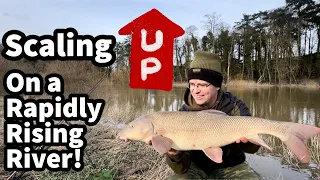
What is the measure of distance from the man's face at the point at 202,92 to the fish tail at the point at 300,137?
75cm

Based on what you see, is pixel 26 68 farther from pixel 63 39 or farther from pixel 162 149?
pixel 162 149

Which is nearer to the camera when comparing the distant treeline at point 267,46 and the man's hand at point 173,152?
the man's hand at point 173,152

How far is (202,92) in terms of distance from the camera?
9.38 feet

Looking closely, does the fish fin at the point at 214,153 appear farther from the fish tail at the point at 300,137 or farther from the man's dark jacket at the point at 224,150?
the fish tail at the point at 300,137

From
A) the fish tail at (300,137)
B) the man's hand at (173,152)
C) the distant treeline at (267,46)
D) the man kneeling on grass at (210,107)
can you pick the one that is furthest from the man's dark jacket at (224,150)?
the distant treeline at (267,46)

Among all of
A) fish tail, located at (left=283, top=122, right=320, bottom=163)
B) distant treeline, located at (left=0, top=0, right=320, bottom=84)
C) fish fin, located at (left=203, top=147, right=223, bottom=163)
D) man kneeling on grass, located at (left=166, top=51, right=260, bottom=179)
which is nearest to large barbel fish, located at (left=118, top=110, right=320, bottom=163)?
fish fin, located at (left=203, top=147, right=223, bottom=163)

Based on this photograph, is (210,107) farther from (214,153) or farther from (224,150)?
(214,153)

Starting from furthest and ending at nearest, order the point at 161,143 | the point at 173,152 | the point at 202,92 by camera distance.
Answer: the point at 202,92, the point at 173,152, the point at 161,143

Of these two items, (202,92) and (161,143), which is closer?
(161,143)

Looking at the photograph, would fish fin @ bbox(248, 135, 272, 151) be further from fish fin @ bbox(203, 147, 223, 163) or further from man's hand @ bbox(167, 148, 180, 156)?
man's hand @ bbox(167, 148, 180, 156)

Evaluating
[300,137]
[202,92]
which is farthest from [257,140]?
[202,92]

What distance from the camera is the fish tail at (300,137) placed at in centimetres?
217

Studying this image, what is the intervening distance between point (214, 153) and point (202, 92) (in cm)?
60

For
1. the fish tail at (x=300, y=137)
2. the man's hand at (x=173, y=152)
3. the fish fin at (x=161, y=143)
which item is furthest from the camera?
the man's hand at (x=173, y=152)
